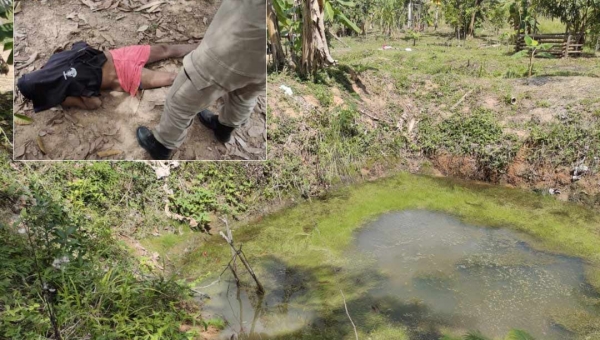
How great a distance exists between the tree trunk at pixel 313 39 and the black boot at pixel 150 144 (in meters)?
4.80

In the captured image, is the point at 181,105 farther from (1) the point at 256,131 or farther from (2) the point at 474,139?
(2) the point at 474,139

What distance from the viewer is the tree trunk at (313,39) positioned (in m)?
6.61

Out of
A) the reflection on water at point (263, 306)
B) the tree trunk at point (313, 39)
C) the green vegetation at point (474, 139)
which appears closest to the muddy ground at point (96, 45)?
the reflection on water at point (263, 306)

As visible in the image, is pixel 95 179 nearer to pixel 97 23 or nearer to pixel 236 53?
pixel 97 23

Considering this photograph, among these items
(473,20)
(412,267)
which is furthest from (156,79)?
(473,20)

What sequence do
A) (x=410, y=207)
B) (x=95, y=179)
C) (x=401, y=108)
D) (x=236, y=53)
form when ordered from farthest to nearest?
(x=401, y=108) < (x=410, y=207) < (x=95, y=179) < (x=236, y=53)

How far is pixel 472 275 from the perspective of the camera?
421cm

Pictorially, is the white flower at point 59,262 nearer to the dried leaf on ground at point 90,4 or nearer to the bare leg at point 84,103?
the bare leg at point 84,103

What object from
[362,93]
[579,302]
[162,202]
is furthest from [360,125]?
[579,302]

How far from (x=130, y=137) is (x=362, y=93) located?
5.62 metres

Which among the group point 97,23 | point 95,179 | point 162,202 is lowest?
point 162,202

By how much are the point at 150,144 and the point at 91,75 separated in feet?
1.33

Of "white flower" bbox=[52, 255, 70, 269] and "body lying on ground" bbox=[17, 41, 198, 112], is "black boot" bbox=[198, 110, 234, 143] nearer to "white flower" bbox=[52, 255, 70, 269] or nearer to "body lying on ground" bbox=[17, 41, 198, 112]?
"body lying on ground" bbox=[17, 41, 198, 112]

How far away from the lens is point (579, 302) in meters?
3.85
